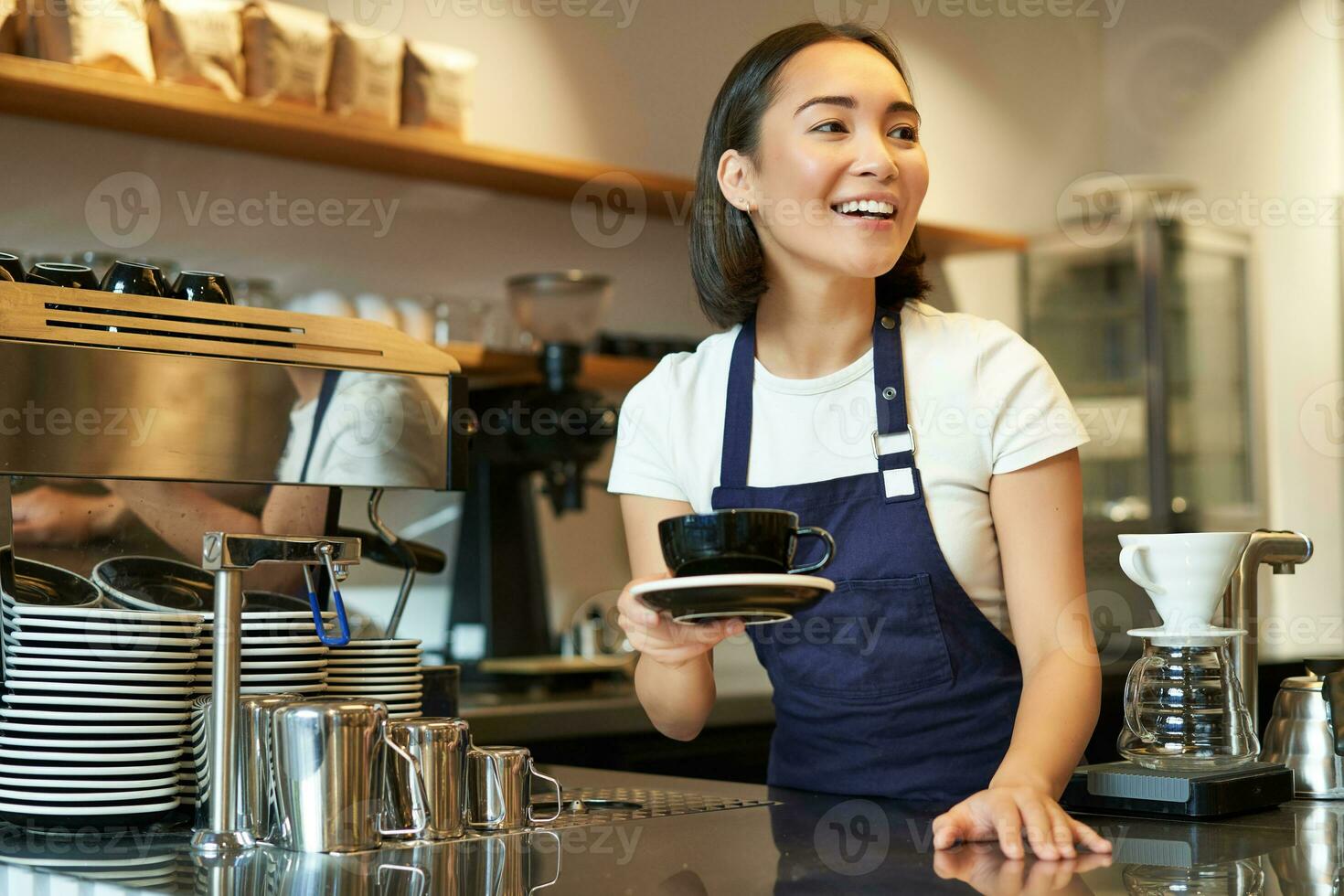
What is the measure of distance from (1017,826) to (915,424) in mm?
548

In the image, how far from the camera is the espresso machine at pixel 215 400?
138cm

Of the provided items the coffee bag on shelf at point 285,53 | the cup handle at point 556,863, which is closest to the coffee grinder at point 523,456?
the coffee bag on shelf at point 285,53

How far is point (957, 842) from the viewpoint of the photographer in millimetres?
1182

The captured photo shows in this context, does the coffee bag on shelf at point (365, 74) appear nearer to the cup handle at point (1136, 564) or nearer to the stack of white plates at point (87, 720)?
the stack of white plates at point (87, 720)

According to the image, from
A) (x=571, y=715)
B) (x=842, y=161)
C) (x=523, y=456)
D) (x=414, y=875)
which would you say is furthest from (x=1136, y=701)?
(x=523, y=456)

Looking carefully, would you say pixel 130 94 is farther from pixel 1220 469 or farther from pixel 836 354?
pixel 1220 469

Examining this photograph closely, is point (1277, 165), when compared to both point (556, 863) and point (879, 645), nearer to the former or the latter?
point (879, 645)

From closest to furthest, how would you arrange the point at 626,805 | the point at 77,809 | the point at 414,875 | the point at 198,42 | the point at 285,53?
the point at 414,875 → the point at 77,809 → the point at 626,805 → the point at 198,42 → the point at 285,53

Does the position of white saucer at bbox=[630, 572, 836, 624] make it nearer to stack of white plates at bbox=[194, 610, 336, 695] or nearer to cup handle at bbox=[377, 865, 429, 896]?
cup handle at bbox=[377, 865, 429, 896]

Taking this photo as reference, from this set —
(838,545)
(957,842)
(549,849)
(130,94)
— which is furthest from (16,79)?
(957,842)

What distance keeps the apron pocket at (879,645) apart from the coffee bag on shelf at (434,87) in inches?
71.1

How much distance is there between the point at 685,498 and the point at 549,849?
589 millimetres

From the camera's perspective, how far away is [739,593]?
108 centimetres

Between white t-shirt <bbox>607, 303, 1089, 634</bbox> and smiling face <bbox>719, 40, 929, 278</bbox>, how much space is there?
130 mm
